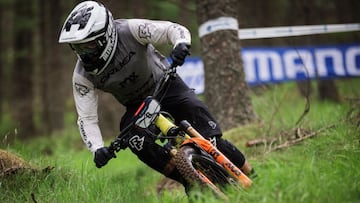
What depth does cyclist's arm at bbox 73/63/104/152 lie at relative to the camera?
5410 millimetres

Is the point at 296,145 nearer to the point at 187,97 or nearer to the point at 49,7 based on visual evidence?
the point at 187,97

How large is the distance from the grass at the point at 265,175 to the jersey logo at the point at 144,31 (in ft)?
4.72

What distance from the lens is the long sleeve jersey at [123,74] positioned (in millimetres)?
5355

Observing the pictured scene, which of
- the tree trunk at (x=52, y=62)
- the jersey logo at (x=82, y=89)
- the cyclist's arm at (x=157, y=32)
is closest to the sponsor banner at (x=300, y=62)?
the tree trunk at (x=52, y=62)

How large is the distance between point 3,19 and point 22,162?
1395 cm

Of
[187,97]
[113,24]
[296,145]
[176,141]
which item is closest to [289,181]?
[176,141]

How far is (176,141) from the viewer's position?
5.20 m

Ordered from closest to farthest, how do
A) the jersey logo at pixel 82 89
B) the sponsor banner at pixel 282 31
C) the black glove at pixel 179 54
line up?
the black glove at pixel 179 54 → the jersey logo at pixel 82 89 → the sponsor banner at pixel 282 31

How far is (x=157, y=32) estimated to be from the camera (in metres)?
5.31

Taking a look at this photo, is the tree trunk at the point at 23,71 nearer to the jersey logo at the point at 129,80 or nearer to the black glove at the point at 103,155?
the jersey logo at the point at 129,80

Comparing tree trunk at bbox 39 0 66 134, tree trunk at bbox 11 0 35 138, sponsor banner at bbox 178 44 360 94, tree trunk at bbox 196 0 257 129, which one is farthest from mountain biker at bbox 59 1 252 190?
tree trunk at bbox 11 0 35 138

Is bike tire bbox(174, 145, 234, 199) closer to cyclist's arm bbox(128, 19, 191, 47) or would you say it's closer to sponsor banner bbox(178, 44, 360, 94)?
cyclist's arm bbox(128, 19, 191, 47)

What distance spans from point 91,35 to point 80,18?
0.20 meters

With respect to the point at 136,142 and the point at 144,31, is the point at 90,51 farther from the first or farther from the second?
the point at 136,142
